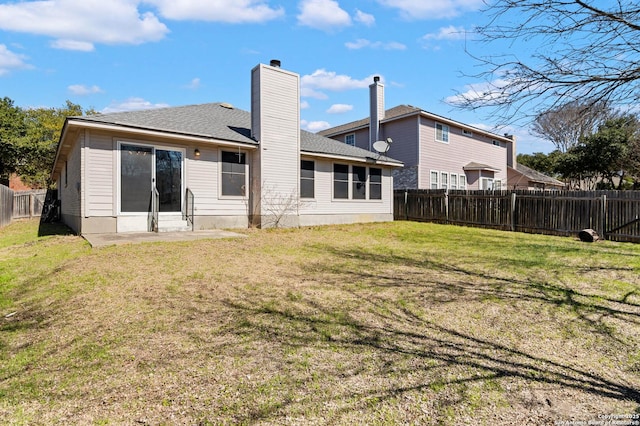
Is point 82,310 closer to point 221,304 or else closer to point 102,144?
point 221,304

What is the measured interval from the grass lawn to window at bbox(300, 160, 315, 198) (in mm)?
7128

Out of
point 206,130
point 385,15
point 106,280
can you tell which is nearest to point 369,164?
point 206,130

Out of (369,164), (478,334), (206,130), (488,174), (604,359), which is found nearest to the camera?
(604,359)

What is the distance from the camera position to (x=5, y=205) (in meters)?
14.9

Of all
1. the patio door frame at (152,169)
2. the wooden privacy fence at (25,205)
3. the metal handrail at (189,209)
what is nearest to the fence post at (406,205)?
the metal handrail at (189,209)

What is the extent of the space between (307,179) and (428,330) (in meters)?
10.2

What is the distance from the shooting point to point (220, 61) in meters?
12.8

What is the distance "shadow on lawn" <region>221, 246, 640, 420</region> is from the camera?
2420mm

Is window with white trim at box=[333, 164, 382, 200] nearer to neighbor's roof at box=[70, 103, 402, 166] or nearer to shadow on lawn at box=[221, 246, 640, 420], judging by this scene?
neighbor's roof at box=[70, 103, 402, 166]

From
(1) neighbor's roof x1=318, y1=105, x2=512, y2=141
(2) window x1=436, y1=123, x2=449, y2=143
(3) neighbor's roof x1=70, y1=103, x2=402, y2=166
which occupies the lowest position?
(3) neighbor's roof x1=70, y1=103, x2=402, y2=166

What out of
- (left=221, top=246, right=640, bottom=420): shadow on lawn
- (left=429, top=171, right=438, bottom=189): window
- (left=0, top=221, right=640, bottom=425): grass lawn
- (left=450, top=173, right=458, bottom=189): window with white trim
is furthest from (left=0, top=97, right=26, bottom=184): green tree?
(left=450, top=173, right=458, bottom=189): window with white trim

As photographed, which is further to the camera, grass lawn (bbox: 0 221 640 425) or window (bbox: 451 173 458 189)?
window (bbox: 451 173 458 189)

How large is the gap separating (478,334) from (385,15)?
516 cm

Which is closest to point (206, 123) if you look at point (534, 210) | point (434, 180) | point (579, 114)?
point (579, 114)
